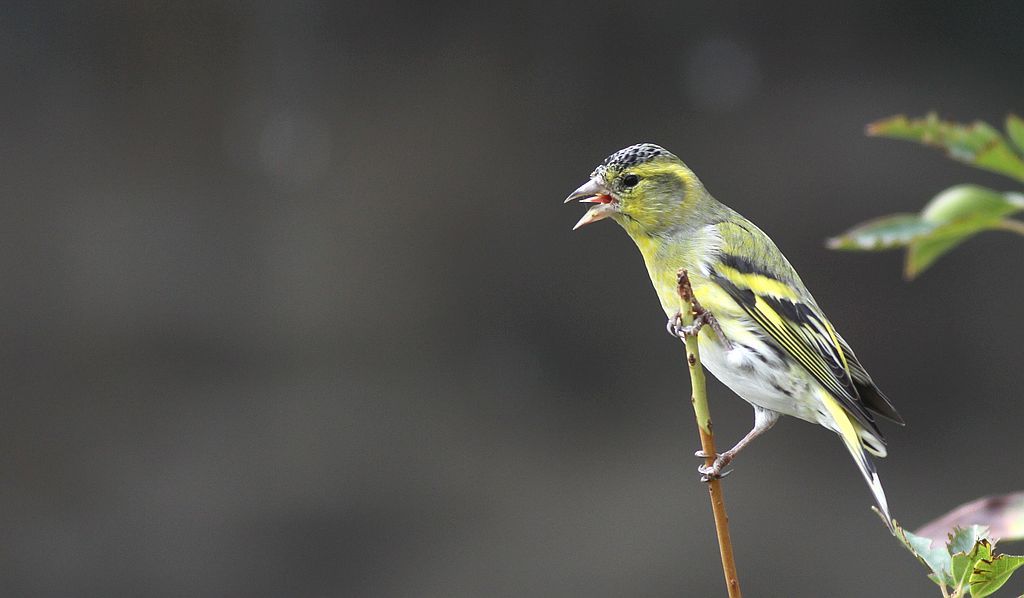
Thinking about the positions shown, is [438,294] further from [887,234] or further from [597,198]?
[887,234]

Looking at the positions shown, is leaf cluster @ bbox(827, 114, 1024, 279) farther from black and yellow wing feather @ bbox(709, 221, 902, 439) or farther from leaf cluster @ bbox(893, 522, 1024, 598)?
leaf cluster @ bbox(893, 522, 1024, 598)

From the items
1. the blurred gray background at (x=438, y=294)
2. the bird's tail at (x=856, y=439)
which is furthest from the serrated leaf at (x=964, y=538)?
the blurred gray background at (x=438, y=294)

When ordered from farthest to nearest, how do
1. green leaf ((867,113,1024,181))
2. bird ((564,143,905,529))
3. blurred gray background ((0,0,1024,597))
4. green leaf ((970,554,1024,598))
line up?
blurred gray background ((0,0,1024,597))
bird ((564,143,905,529))
green leaf ((867,113,1024,181))
green leaf ((970,554,1024,598))

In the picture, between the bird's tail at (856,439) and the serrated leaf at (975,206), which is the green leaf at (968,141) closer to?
the serrated leaf at (975,206)

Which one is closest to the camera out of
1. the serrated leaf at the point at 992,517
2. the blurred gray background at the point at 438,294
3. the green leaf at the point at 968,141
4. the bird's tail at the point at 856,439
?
the serrated leaf at the point at 992,517

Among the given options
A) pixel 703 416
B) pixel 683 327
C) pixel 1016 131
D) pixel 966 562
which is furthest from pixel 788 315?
pixel 966 562

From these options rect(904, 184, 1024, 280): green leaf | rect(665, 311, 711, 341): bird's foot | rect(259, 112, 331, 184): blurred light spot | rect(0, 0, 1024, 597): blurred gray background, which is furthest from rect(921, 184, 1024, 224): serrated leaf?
rect(259, 112, 331, 184): blurred light spot

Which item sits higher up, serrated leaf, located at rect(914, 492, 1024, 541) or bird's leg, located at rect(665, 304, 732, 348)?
bird's leg, located at rect(665, 304, 732, 348)
